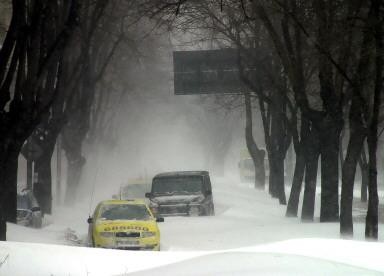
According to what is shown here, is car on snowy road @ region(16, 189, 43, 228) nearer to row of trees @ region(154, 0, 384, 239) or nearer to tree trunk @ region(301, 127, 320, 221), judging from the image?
row of trees @ region(154, 0, 384, 239)

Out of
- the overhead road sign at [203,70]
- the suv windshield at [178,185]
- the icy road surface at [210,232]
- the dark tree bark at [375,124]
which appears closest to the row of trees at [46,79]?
the icy road surface at [210,232]

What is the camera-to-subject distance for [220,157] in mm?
86000

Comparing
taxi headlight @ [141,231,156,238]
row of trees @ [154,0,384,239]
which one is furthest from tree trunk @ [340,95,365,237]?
taxi headlight @ [141,231,156,238]

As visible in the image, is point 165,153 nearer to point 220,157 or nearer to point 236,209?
point 220,157

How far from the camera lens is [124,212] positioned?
1925cm

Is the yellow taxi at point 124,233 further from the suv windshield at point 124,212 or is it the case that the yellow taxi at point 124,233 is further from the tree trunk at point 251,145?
the tree trunk at point 251,145

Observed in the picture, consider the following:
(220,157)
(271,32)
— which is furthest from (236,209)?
(220,157)

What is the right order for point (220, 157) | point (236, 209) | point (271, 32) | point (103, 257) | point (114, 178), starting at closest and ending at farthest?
point (103, 257), point (271, 32), point (236, 209), point (114, 178), point (220, 157)

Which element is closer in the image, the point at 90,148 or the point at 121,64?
the point at 121,64

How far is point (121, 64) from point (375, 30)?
92.5 ft

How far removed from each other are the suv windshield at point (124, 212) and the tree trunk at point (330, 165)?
628cm

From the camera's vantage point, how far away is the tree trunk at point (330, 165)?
23.1 metres

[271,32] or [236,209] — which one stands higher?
[271,32]

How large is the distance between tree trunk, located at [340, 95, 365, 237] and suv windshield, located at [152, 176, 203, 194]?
7.81 metres
